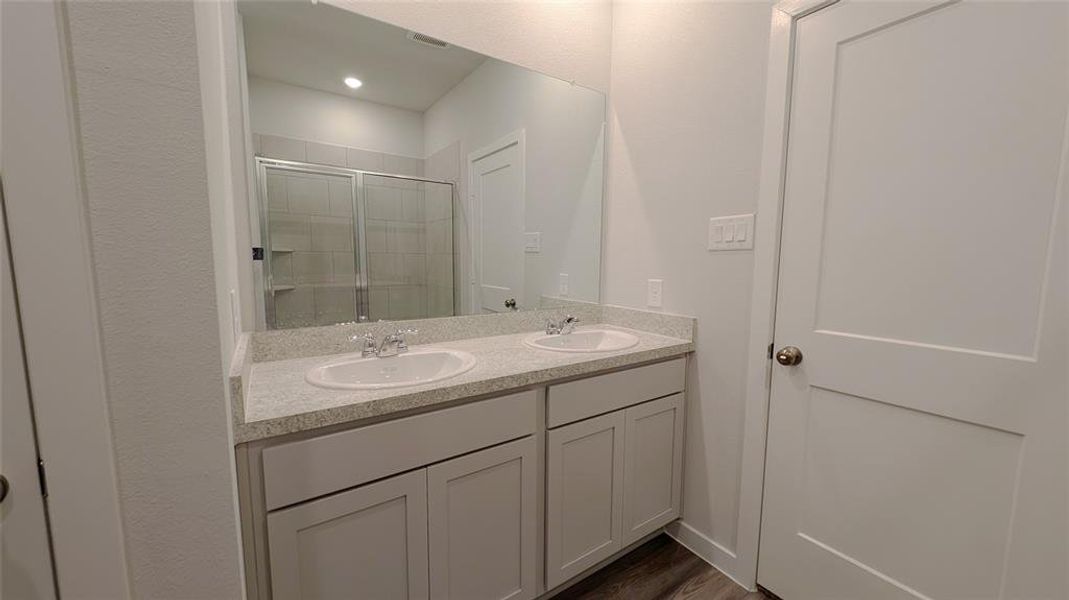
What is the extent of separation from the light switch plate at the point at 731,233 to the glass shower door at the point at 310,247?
1306mm

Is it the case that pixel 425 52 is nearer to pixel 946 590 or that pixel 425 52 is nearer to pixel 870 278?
pixel 870 278

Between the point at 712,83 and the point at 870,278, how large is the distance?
34.5 inches

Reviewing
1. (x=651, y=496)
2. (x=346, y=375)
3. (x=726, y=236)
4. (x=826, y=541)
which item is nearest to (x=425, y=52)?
(x=346, y=375)

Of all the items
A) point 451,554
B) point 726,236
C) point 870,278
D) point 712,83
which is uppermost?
point 712,83

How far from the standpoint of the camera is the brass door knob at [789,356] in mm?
1341

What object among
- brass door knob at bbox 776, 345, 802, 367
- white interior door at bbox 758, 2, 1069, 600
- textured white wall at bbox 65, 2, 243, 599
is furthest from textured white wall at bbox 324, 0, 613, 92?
brass door knob at bbox 776, 345, 802, 367

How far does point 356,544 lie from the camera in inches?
38.7

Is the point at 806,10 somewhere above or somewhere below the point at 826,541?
above

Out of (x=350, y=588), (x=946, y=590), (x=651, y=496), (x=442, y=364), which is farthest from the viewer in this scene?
(x=651, y=496)

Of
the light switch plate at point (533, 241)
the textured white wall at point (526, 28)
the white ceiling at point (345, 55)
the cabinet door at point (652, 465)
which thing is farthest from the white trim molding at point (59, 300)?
the light switch plate at point (533, 241)

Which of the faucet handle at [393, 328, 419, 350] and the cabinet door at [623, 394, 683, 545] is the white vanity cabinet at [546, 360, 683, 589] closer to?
the cabinet door at [623, 394, 683, 545]

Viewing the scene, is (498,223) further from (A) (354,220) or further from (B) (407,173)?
(A) (354,220)

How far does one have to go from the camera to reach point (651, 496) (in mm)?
1620

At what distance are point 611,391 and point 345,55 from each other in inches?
58.2
